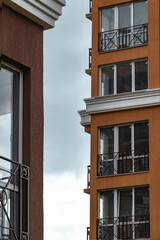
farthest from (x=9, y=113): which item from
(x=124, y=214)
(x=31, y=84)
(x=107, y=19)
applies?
(x=107, y=19)

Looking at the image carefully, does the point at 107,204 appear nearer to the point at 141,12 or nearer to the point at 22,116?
the point at 141,12

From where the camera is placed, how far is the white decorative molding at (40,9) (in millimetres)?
9664

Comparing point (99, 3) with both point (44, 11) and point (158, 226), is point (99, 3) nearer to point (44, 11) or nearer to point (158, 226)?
point (158, 226)

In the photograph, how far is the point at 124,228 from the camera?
29.5m

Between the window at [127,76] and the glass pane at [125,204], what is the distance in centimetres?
413

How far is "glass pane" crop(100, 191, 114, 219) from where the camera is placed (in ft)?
97.8

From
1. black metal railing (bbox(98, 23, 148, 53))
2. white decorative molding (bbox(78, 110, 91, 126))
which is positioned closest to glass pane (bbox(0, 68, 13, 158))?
black metal railing (bbox(98, 23, 148, 53))

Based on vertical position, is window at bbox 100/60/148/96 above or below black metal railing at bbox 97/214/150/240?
above

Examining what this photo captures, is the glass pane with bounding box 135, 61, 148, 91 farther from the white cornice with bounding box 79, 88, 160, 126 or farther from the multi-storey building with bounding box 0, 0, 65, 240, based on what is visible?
the multi-storey building with bounding box 0, 0, 65, 240

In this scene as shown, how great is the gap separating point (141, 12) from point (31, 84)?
2207cm

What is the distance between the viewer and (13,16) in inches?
382

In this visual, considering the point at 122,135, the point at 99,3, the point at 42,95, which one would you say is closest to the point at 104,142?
the point at 122,135

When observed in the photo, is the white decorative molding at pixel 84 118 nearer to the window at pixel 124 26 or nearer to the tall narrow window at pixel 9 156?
the window at pixel 124 26

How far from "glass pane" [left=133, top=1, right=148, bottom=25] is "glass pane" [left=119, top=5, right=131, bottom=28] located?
249 millimetres
